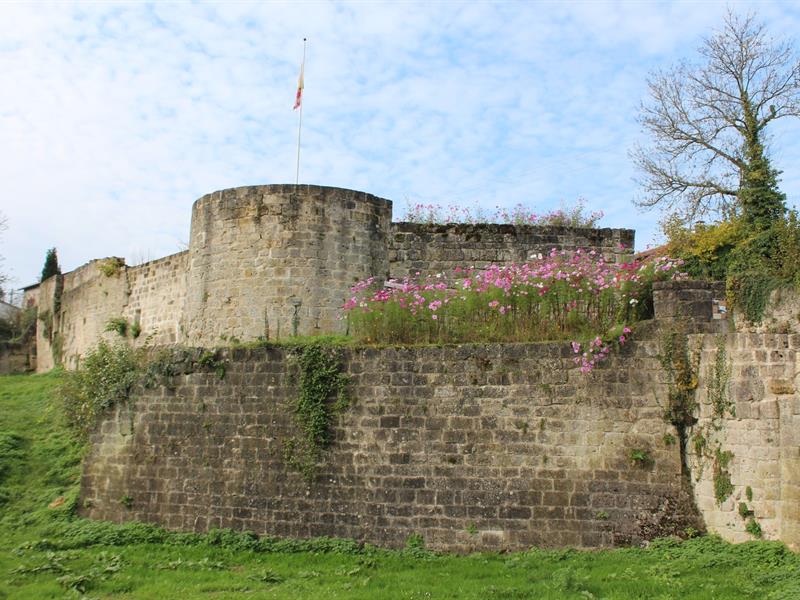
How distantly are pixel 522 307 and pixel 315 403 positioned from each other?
3.19 meters

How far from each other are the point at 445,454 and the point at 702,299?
3835 mm

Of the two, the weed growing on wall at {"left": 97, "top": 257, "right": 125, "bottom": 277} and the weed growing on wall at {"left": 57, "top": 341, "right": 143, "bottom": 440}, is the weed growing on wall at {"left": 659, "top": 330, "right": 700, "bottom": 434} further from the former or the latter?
the weed growing on wall at {"left": 97, "top": 257, "right": 125, "bottom": 277}

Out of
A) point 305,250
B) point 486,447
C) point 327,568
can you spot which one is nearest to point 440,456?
point 486,447

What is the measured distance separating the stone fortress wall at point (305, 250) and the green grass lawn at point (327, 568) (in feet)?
13.5

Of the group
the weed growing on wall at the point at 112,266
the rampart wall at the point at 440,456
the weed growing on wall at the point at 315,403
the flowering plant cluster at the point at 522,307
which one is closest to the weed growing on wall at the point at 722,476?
the rampart wall at the point at 440,456

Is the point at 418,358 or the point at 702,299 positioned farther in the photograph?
the point at 418,358

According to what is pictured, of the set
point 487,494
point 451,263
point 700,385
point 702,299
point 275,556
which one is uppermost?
point 451,263

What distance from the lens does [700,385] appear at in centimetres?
939

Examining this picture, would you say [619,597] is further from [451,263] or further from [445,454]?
[451,263]

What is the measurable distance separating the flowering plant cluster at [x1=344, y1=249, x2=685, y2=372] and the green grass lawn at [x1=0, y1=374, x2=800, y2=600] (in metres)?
2.88

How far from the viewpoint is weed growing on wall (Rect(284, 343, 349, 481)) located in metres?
10.4

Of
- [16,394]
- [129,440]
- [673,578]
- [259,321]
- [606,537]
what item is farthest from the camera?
[16,394]

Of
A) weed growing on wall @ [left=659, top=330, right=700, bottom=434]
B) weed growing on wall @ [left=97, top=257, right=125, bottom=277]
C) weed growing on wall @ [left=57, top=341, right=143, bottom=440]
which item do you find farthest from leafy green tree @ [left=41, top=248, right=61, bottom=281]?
weed growing on wall @ [left=659, top=330, right=700, bottom=434]

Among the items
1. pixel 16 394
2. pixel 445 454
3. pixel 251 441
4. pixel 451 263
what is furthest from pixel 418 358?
pixel 16 394
